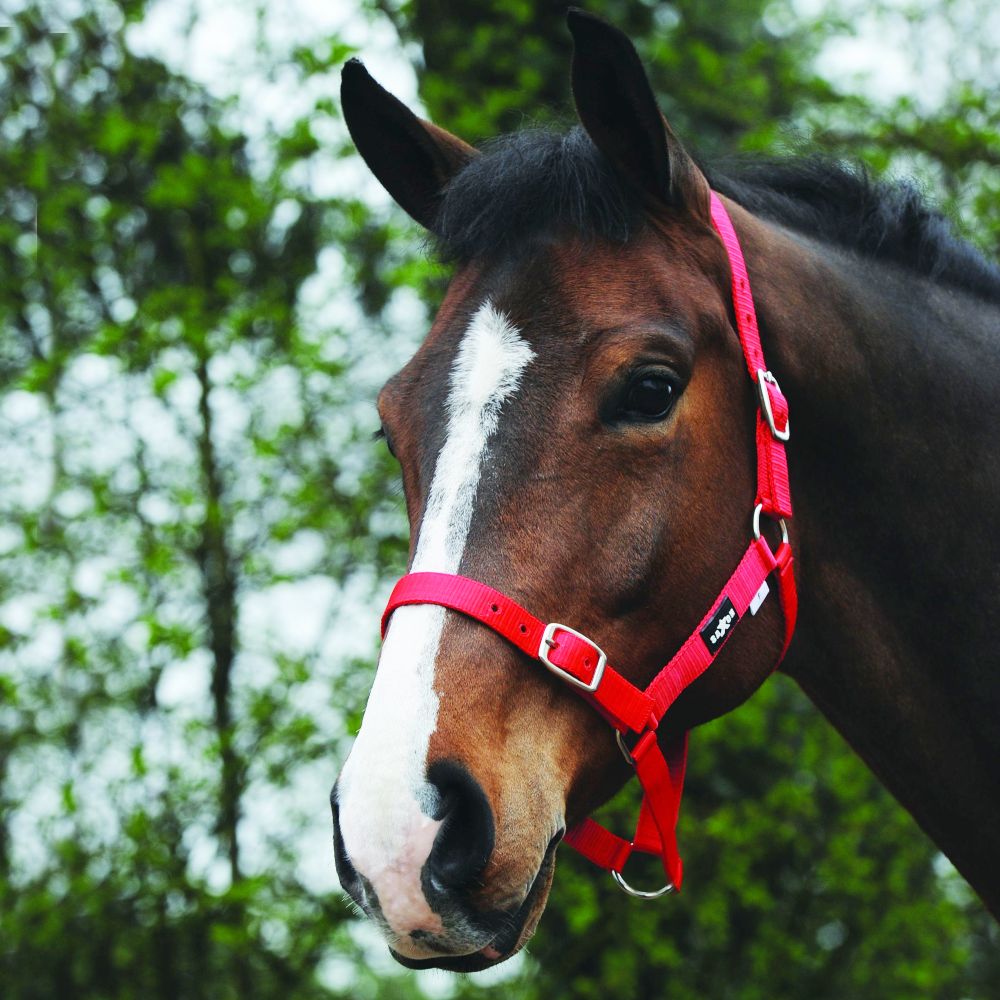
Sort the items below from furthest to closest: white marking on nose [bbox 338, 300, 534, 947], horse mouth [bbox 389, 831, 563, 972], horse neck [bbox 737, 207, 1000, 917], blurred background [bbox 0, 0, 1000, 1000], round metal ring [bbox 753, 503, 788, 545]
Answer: blurred background [bbox 0, 0, 1000, 1000], horse neck [bbox 737, 207, 1000, 917], round metal ring [bbox 753, 503, 788, 545], horse mouth [bbox 389, 831, 563, 972], white marking on nose [bbox 338, 300, 534, 947]

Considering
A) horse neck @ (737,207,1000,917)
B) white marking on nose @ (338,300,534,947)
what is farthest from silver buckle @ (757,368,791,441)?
white marking on nose @ (338,300,534,947)

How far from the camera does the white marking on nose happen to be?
5.13 ft

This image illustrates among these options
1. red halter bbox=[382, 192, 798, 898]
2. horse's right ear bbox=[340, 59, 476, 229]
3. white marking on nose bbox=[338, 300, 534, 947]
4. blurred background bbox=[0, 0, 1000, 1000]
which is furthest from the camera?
blurred background bbox=[0, 0, 1000, 1000]

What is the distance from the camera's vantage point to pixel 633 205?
7.04ft

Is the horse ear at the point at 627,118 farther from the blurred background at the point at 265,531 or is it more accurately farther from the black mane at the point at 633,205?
the blurred background at the point at 265,531

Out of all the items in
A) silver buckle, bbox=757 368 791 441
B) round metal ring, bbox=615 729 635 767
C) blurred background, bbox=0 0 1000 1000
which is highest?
silver buckle, bbox=757 368 791 441

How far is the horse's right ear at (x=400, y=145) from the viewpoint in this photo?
2.45m

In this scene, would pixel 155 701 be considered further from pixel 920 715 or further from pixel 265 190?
pixel 920 715

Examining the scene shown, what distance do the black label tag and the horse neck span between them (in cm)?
27

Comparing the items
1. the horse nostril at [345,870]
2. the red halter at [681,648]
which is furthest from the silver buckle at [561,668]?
the horse nostril at [345,870]

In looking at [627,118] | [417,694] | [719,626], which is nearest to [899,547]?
[719,626]

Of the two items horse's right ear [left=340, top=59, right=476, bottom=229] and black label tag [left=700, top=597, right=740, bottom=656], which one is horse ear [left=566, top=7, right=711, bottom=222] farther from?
black label tag [left=700, top=597, right=740, bottom=656]

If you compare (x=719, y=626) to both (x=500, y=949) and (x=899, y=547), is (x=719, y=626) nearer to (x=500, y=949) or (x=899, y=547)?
(x=899, y=547)

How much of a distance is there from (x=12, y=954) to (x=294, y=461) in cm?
253
